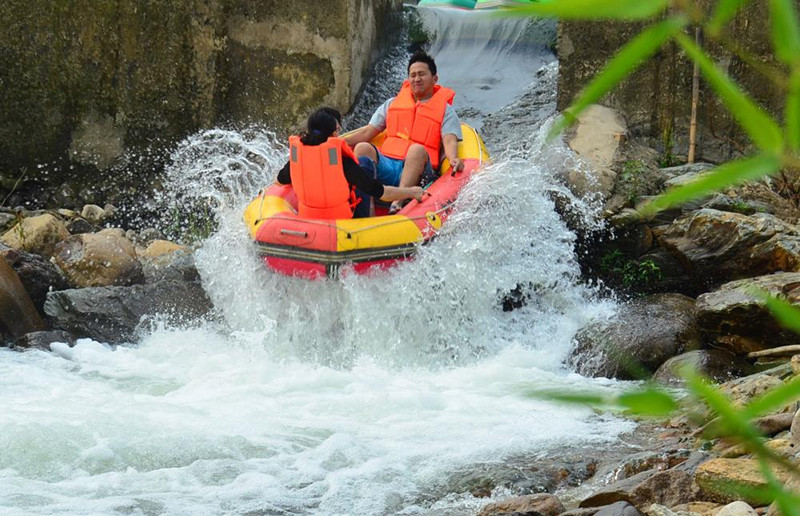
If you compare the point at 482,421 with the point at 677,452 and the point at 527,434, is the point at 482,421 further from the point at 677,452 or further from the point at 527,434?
the point at 677,452

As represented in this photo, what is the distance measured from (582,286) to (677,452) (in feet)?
10.9

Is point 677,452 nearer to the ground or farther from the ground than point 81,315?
nearer to the ground

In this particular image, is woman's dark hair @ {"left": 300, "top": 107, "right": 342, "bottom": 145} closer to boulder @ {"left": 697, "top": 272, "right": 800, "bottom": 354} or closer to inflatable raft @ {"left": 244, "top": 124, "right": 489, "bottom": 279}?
inflatable raft @ {"left": 244, "top": 124, "right": 489, "bottom": 279}

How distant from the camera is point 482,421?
503cm

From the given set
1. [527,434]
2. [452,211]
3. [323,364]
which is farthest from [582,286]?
[527,434]

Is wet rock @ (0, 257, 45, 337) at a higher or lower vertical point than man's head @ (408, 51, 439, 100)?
lower

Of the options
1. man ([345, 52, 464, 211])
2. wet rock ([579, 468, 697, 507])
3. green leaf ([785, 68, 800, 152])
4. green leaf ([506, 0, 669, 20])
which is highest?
man ([345, 52, 464, 211])

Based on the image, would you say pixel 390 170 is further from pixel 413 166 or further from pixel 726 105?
pixel 726 105

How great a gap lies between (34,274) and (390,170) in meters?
2.52

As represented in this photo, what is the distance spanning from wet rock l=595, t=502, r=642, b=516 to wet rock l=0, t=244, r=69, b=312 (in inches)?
189

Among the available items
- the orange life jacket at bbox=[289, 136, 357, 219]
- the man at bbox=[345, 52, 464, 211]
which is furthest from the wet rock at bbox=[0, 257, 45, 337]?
the man at bbox=[345, 52, 464, 211]

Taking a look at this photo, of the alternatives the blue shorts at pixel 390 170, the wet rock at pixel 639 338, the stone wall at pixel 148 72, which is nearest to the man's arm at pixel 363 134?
the blue shorts at pixel 390 170

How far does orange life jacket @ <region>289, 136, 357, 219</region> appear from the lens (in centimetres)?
630

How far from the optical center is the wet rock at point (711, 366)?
552cm
